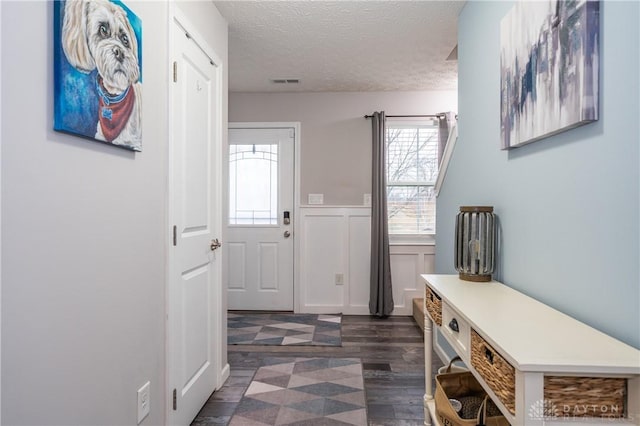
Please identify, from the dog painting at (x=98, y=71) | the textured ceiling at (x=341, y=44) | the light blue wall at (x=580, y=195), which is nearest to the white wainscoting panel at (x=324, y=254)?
the textured ceiling at (x=341, y=44)

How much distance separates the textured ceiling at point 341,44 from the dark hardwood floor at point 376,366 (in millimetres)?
2438

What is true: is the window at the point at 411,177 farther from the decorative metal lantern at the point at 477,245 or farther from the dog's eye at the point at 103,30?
the dog's eye at the point at 103,30

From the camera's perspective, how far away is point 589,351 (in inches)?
37.3

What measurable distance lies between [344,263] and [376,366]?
1548 millimetres

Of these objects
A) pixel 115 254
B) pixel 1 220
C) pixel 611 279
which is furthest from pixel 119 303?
pixel 611 279

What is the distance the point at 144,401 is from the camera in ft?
5.33

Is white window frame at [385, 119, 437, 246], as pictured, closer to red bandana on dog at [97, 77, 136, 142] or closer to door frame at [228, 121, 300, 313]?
door frame at [228, 121, 300, 313]

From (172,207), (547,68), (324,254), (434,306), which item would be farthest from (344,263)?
(547,68)

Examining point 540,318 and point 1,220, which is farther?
point 540,318

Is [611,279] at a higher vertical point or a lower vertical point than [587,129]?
lower

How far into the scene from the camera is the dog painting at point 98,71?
1093 mm

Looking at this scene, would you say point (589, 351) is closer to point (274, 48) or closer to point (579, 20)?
point (579, 20)

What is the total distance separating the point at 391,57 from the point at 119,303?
9.36 ft

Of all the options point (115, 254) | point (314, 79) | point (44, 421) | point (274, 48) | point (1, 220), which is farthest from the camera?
point (314, 79)
